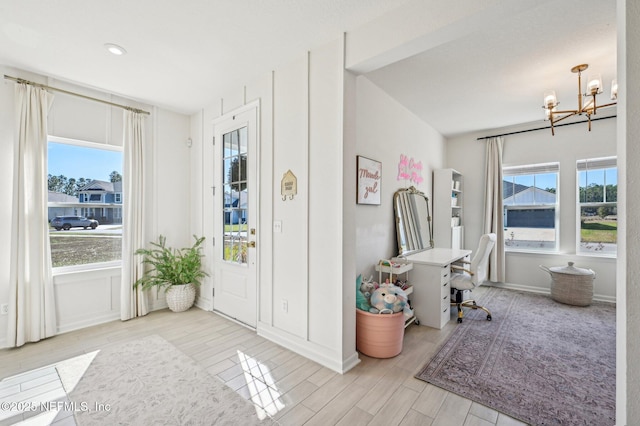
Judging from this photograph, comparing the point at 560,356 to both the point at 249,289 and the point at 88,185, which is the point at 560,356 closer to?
the point at 249,289

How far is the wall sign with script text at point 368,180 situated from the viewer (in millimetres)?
2865

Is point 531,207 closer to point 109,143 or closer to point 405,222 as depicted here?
point 405,222

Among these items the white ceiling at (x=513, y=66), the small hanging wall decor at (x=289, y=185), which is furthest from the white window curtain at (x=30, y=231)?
the white ceiling at (x=513, y=66)

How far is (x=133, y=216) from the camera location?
11.2ft

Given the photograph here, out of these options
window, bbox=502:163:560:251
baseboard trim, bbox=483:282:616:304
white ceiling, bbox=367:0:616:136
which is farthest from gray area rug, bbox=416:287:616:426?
white ceiling, bbox=367:0:616:136

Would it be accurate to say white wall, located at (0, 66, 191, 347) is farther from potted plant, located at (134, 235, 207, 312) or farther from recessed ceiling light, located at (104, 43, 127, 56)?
recessed ceiling light, located at (104, 43, 127, 56)

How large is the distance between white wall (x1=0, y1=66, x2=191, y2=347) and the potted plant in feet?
0.77

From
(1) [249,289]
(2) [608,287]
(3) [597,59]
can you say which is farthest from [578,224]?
(1) [249,289]

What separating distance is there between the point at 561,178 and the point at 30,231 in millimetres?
6857

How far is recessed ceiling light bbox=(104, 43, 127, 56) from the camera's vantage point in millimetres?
2318

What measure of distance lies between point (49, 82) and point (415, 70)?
3.81 m

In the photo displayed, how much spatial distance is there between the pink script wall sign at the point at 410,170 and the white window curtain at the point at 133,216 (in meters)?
3.34

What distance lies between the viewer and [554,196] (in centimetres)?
445
